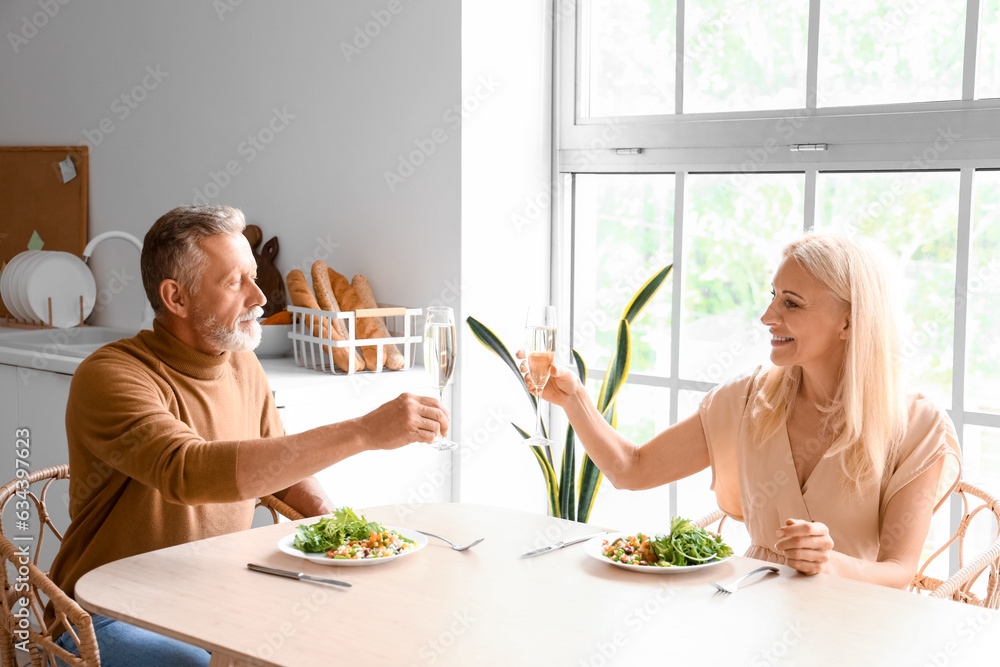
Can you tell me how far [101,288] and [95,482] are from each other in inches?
84.8

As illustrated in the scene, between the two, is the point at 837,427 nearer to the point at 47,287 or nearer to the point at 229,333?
the point at 229,333

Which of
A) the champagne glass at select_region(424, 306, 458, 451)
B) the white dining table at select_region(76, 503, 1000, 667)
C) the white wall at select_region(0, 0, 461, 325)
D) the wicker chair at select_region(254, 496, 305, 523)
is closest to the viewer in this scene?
the white dining table at select_region(76, 503, 1000, 667)

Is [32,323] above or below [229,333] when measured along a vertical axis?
below

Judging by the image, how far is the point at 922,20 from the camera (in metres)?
2.38

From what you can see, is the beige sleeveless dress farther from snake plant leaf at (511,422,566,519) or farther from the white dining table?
snake plant leaf at (511,422,566,519)

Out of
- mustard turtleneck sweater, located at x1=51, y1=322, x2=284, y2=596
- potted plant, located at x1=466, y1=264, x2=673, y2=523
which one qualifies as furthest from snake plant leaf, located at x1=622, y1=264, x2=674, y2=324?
mustard turtleneck sweater, located at x1=51, y1=322, x2=284, y2=596

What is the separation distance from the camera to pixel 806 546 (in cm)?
153

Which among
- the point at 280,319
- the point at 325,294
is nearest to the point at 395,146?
the point at 325,294

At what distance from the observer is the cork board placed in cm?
379

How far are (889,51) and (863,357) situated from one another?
97 centimetres

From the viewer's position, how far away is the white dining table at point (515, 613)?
1.25m

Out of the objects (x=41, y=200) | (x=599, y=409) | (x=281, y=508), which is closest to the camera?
(x=281, y=508)

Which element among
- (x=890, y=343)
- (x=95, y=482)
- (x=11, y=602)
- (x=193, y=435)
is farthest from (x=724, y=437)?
(x=11, y=602)

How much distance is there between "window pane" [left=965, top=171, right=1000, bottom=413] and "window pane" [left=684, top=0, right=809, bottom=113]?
52 cm
